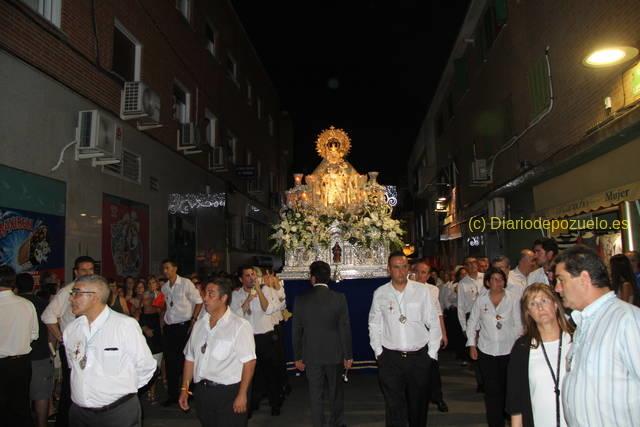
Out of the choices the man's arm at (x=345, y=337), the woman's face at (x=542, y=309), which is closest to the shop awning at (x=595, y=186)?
the man's arm at (x=345, y=337)

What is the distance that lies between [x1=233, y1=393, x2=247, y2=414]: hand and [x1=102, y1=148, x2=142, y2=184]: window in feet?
24.3

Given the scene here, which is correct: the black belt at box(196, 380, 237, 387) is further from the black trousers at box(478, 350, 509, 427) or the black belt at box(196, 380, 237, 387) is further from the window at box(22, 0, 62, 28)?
the window at box(22, 0, 62, 28)

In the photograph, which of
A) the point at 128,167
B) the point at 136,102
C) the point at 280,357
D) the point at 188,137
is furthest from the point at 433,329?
the point at 188,137

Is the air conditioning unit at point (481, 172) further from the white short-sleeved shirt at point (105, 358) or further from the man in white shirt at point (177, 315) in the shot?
the white short-sleeved shirt at point (105, 358)

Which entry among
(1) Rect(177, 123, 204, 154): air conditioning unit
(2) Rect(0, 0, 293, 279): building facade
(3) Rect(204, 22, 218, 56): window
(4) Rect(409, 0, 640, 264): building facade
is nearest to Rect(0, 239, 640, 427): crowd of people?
(2) Rect(0, 0, 293, 279): building facade

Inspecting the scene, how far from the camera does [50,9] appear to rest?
A: 8.71 metres

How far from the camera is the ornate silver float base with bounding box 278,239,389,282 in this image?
9.57 m

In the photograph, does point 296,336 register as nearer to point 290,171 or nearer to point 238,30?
point 238,30

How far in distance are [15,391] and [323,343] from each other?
3.11 metres

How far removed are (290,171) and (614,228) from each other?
3438cm

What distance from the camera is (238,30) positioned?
74.8ft

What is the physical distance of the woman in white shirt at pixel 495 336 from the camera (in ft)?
18.3

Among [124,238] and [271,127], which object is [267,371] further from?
[271,127]

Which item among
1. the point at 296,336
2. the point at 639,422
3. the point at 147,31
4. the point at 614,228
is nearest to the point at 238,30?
the point at 147,31
